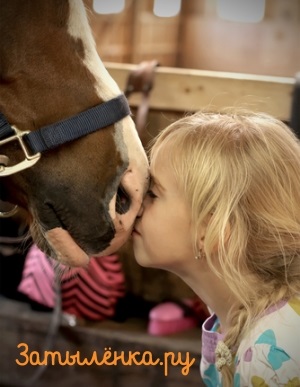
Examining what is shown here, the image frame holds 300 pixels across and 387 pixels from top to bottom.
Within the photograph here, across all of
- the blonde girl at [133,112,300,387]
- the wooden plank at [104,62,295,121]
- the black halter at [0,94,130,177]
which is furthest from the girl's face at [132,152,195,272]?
the wooden plank at [104,62,295,121]

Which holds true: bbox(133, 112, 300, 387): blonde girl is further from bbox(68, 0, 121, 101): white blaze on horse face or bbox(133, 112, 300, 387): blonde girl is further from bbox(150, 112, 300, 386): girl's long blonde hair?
bbox(68, 0, 121, 101): white blaze on horse face

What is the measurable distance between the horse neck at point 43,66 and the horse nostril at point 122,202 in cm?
11

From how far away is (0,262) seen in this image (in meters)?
1.88

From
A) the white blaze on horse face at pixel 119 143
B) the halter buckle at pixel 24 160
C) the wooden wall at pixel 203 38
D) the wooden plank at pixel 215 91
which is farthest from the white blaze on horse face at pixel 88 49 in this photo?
the wooden wall at pixel 203 38

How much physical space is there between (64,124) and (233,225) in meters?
0.24

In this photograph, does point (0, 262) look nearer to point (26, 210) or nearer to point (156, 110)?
point (156, 110)

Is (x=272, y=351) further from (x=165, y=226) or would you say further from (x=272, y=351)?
(x=165, y=226)

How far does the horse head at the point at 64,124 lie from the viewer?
2.63 ft

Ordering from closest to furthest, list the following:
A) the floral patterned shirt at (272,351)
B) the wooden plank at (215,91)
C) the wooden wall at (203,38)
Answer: the floral patterned shirt at (272,351), the wooden plank at (215,91), the wooden wall at (203,38)

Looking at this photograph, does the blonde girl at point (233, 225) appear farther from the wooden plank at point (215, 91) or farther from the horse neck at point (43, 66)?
the wooden plank at point (215, 91)

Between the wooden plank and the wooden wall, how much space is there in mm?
708

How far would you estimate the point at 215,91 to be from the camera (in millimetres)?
1709

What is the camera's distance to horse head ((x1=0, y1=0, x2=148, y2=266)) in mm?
801

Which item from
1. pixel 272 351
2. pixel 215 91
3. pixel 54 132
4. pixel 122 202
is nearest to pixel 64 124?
pixel 54 132
